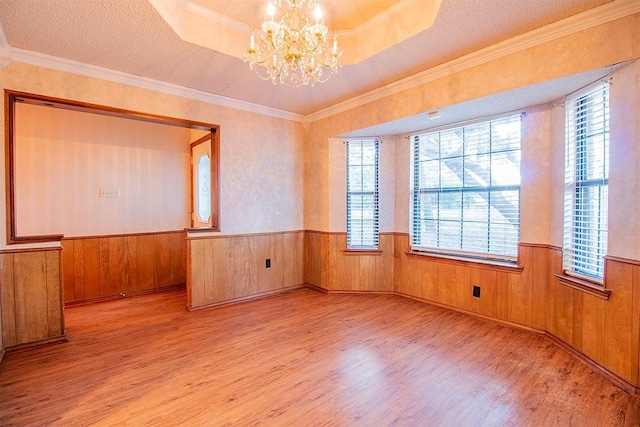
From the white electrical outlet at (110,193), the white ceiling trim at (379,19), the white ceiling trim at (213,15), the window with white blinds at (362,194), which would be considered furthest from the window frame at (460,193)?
the white electrical outlet at (110,193)

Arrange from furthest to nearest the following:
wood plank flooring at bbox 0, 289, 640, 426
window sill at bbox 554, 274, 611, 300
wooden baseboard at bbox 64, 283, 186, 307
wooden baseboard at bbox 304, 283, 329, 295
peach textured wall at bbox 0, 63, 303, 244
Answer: wooden baseboard at bbox 304, 283, 329, 295 → wooden baseboard at bbox 64, 283, 186, 307 → peach textured wall at bbox 0, 63, 303, 244 → window sill at bbox 554, 274, 611, 300 → wood plank flooring at bbox 0, 289, 640, 426

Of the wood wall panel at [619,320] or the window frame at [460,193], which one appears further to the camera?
the window frame at [460,193]

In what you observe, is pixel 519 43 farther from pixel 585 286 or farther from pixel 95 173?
pixel 95 173

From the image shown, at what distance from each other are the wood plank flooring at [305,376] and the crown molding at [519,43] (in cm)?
266

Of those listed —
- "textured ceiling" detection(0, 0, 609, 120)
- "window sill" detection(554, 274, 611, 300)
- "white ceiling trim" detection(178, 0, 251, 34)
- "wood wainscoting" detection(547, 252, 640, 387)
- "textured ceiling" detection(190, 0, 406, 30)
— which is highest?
"textured ceiling" detection(190, 0, 406, 30)

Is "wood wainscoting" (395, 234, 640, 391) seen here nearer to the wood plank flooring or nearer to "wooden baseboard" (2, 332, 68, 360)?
the wood plank flooring

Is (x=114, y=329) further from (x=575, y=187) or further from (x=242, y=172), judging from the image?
(x=575, y=187)

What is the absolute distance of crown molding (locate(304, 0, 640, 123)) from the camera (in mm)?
2163

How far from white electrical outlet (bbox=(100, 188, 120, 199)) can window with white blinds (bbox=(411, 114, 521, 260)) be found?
433 cm

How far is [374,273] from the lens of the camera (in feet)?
14.8

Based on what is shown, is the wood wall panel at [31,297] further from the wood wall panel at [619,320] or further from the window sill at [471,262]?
the wood wall panel at [619,320]

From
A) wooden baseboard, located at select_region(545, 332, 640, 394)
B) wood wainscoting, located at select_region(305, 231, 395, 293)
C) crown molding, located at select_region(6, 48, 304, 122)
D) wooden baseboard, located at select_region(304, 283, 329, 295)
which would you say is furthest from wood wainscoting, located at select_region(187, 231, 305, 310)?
wooden baseboard, located at select_region(545, 332, 640, 394)

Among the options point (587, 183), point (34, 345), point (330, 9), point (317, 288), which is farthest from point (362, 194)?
point (34, 345)

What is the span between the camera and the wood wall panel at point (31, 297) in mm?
2758
